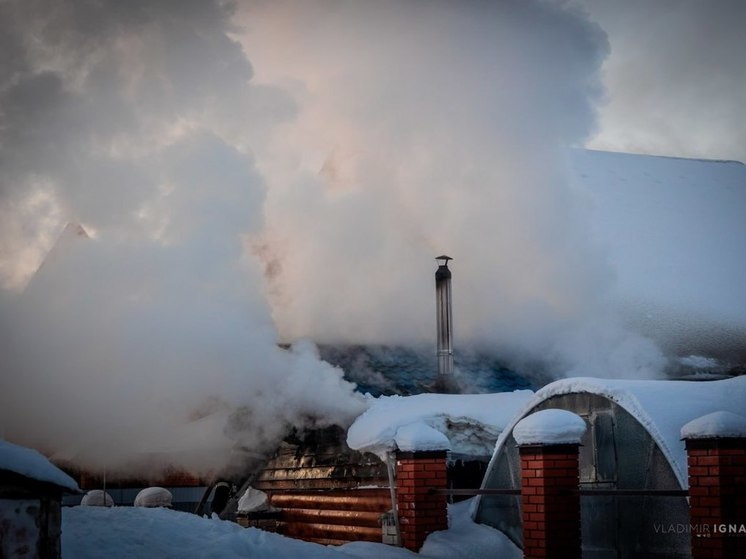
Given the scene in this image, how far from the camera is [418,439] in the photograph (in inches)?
422

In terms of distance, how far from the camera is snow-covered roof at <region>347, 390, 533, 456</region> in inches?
488

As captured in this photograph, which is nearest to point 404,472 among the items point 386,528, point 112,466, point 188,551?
point 386,528

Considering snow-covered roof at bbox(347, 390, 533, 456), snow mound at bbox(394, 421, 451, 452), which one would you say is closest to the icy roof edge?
snow mound at bbox(394, 421, 451, 452)

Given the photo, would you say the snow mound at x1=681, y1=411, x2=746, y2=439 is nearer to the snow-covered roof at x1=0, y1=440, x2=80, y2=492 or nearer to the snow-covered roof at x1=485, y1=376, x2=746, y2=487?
the snow-covered roof at x1=485, y1=376, x2=746, y2=487

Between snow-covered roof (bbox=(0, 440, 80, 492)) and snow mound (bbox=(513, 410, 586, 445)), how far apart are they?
4.31m

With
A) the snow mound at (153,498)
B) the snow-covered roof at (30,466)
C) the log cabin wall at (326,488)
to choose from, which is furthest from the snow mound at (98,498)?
the snow-covered roof at (30,466)

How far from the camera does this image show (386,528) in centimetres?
1123

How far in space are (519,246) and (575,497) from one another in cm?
1355

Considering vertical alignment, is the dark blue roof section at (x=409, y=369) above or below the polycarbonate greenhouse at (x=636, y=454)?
above

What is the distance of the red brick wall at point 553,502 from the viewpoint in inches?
351

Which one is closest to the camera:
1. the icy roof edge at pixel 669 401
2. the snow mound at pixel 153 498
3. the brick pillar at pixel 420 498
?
the icy roof edge at pixel 669 401

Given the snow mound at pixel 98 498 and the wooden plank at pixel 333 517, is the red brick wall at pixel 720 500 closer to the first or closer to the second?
the wooden plank at pixel 333 517

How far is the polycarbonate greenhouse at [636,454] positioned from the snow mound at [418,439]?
1.28m

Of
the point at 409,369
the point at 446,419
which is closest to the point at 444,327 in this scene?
the point at 409,369
